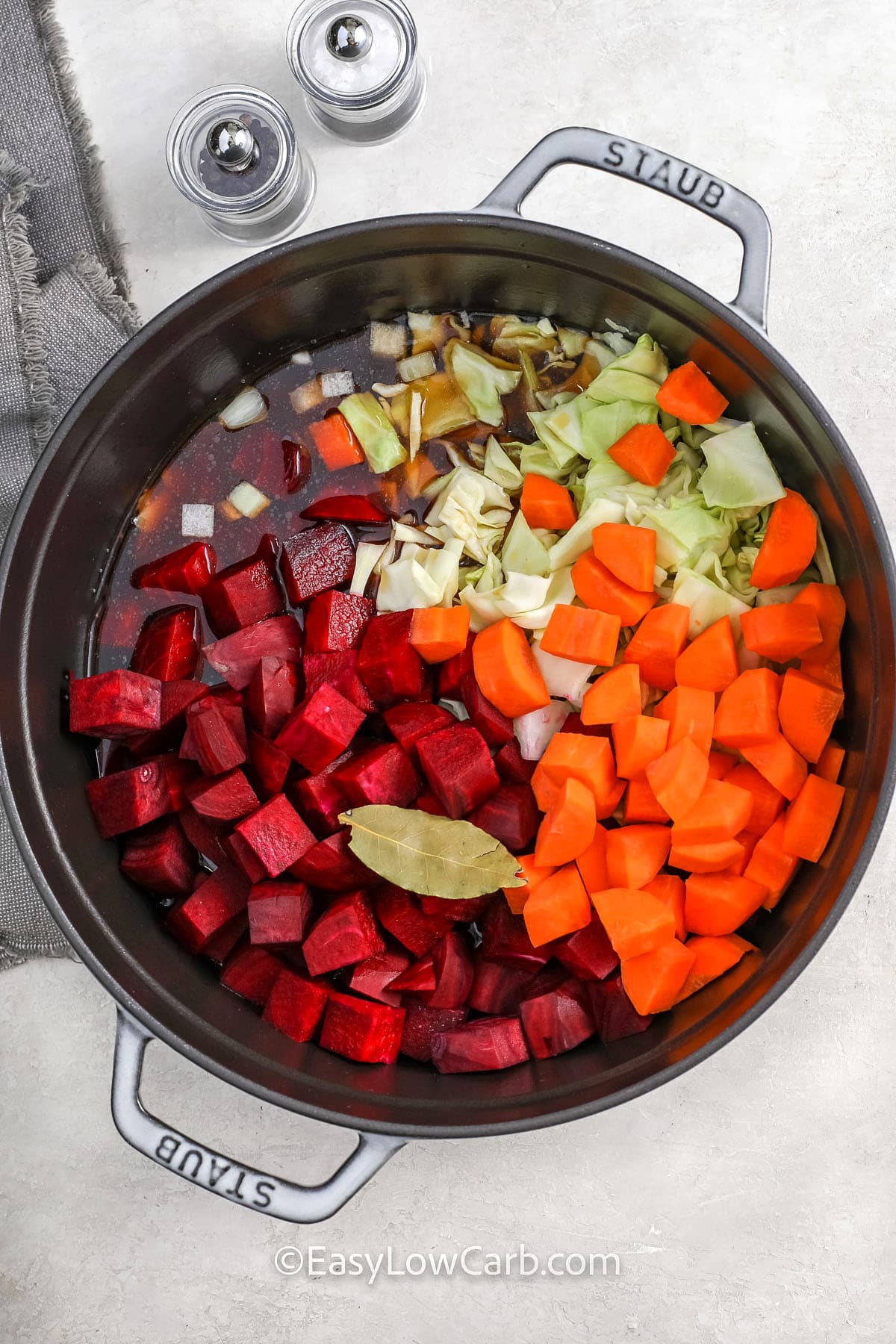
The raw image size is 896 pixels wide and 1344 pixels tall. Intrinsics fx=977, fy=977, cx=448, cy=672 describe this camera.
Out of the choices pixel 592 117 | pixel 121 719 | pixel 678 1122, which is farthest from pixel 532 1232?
pixel 592 117

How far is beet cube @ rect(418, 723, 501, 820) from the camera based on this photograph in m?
1.53

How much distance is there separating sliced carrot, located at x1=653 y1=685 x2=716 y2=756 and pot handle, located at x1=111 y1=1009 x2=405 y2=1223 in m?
0.73

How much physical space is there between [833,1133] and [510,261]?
5.31 ft

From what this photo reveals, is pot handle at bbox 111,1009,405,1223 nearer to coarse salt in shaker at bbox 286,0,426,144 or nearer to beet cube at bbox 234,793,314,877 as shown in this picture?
beet cube at bbox 234,793,314,877

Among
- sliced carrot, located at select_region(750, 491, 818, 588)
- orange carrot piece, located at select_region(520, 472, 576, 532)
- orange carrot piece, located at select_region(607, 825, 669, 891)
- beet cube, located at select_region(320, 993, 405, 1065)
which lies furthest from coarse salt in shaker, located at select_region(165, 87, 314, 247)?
beet cube, located at select_region(320, 993, 405, 1065)

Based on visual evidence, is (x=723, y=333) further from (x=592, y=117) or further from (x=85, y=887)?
(x=85, y=887)

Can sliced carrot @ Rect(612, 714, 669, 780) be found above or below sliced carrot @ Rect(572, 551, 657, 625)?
below

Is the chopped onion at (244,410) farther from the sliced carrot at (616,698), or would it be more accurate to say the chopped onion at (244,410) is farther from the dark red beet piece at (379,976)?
the dark red beet piece at (379,976)

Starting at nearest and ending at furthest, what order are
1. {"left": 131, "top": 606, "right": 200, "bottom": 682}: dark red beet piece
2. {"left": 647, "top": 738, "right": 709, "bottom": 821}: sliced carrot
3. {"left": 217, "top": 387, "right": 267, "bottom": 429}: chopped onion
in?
{"left": 647, "top": 738, "right": 709, "bottom": 821}: sliced carrot, {"left": 131, "top": 606, "right": 200, "bottom": 682}: dark red beet piece, {"left": 217, "top": 387, "right": 267, "bottom": 429}: chopped onion

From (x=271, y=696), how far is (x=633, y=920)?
0.67 metres

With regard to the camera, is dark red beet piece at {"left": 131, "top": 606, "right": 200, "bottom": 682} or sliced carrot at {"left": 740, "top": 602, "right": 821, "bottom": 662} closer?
sliced carrot at {"left": 740, "top": 602, "right": 821, "bottom": 662}

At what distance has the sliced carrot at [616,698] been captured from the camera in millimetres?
1517

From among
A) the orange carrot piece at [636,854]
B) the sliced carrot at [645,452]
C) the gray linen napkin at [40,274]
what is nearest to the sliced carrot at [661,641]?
the sliced carrot at [645,452]

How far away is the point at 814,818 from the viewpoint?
147 cm
